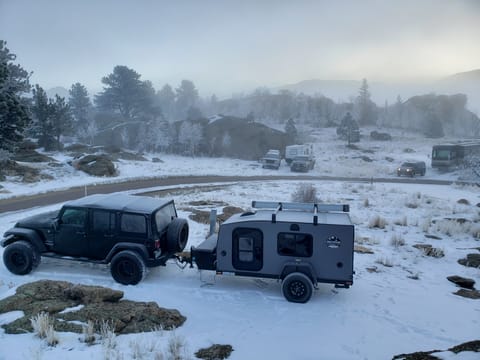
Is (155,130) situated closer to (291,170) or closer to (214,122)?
(214,122)

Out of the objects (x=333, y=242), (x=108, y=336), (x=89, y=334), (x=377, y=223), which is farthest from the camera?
(x=377, y=223)

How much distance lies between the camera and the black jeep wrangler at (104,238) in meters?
8.99

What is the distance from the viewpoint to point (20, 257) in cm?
940

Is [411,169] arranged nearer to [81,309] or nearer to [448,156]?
[448,156]

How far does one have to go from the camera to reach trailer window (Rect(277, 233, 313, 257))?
839cm

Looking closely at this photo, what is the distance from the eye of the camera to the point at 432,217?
737 inches

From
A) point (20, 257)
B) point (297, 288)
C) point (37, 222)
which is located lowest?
point (297, 288)

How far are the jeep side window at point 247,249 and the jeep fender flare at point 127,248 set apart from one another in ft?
7.45

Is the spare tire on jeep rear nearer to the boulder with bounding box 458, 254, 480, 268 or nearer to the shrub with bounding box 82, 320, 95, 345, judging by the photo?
the shrub with bounding box 82, 320, 95, 345

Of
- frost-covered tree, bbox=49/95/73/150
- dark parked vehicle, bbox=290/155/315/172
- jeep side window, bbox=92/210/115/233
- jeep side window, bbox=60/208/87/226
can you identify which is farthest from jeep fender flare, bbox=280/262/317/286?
frost-covered tree, bbox=49/95/73/150

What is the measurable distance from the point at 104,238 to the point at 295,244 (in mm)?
4928

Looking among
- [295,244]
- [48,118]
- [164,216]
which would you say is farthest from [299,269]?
[48,118]

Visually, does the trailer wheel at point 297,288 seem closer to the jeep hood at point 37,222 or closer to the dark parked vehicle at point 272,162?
the jeep hood at point 37,222

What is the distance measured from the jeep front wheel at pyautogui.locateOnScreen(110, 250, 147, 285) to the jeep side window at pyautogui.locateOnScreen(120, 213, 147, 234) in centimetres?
56
